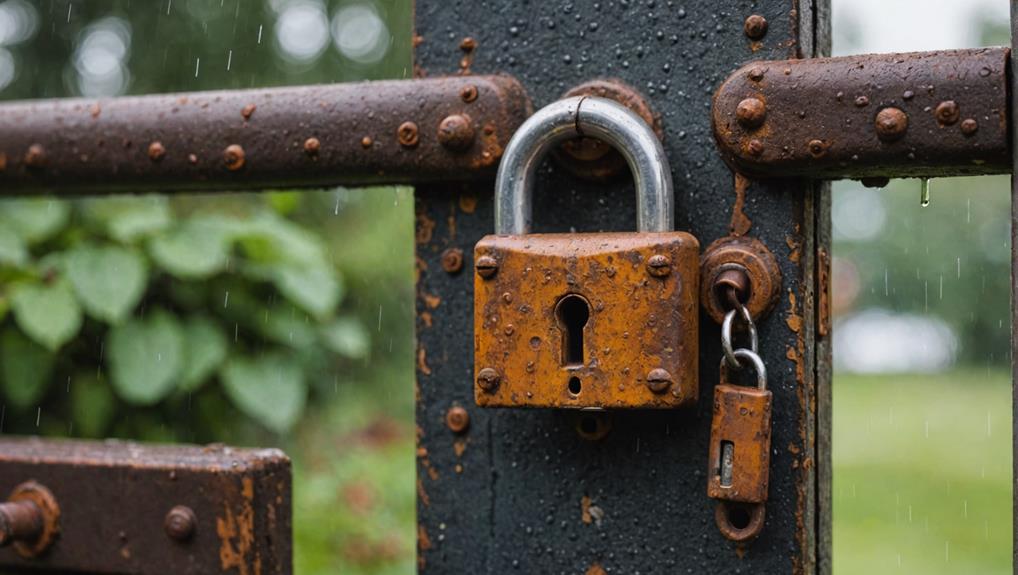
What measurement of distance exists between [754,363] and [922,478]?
5.33m

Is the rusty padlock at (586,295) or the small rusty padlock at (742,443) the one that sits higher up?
the rusty padlock at (586,295)

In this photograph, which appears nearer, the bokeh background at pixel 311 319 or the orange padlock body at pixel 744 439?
the orange padlock body at pixel 744 439

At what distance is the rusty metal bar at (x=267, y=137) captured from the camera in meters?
0.78

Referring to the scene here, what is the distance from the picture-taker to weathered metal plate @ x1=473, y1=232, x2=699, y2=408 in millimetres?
686

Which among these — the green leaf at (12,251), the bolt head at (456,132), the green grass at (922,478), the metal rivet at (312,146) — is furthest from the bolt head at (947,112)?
the green grass at (922,478)

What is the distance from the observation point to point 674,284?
0.68 meters

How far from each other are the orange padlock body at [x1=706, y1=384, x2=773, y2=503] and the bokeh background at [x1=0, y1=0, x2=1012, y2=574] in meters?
0.27

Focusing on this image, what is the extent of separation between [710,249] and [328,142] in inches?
12.3

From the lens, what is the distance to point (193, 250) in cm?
145

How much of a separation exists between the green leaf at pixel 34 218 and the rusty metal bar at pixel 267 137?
492 millimetres

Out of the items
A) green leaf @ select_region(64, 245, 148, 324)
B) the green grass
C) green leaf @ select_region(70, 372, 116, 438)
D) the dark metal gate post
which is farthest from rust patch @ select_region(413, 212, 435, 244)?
the green grass

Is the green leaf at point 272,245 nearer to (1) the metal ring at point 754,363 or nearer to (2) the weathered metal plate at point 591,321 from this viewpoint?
(2) the weathered metal plate at point 591,321

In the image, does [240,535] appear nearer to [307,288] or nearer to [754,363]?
[754,363]

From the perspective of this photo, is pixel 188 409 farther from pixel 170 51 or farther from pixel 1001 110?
pixel 170 51
